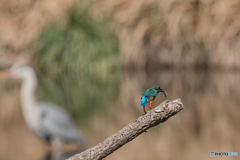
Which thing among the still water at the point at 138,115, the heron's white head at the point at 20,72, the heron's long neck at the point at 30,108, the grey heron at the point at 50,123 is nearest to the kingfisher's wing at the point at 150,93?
the still water at the point at 138,115

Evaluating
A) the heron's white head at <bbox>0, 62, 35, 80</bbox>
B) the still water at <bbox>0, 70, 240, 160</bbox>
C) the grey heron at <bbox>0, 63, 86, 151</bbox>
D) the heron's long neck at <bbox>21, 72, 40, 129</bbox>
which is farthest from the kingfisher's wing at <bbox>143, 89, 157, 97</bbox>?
the heron's white head at <bbox>0, 62, 35, 80</bbox>

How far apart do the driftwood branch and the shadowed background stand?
9.70 ft

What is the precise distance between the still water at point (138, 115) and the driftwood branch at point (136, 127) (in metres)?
2.90

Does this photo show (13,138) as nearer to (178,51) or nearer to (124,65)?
(178,51)

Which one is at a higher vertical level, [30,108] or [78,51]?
[78,51]

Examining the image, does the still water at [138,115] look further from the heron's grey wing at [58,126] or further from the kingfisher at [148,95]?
the kingfisher at [148,95]

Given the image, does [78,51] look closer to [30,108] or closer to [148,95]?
[30,108]

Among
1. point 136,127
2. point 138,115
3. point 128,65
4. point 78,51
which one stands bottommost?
point 136,127

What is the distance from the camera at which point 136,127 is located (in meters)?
1.13

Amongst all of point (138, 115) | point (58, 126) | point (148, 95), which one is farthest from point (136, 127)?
point (138, 115)

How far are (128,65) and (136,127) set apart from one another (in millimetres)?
10492

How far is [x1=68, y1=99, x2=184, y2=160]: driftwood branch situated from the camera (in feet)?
3.59

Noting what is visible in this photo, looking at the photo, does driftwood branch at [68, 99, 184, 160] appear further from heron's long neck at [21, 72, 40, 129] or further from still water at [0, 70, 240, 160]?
heron's long neck at [21, 72, 40, 129]

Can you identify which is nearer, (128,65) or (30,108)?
(30,108)
